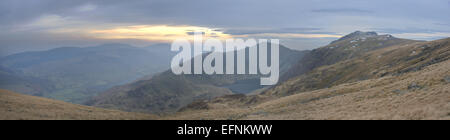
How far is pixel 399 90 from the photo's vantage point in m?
31.4

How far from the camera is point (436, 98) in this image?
22.6 metres
